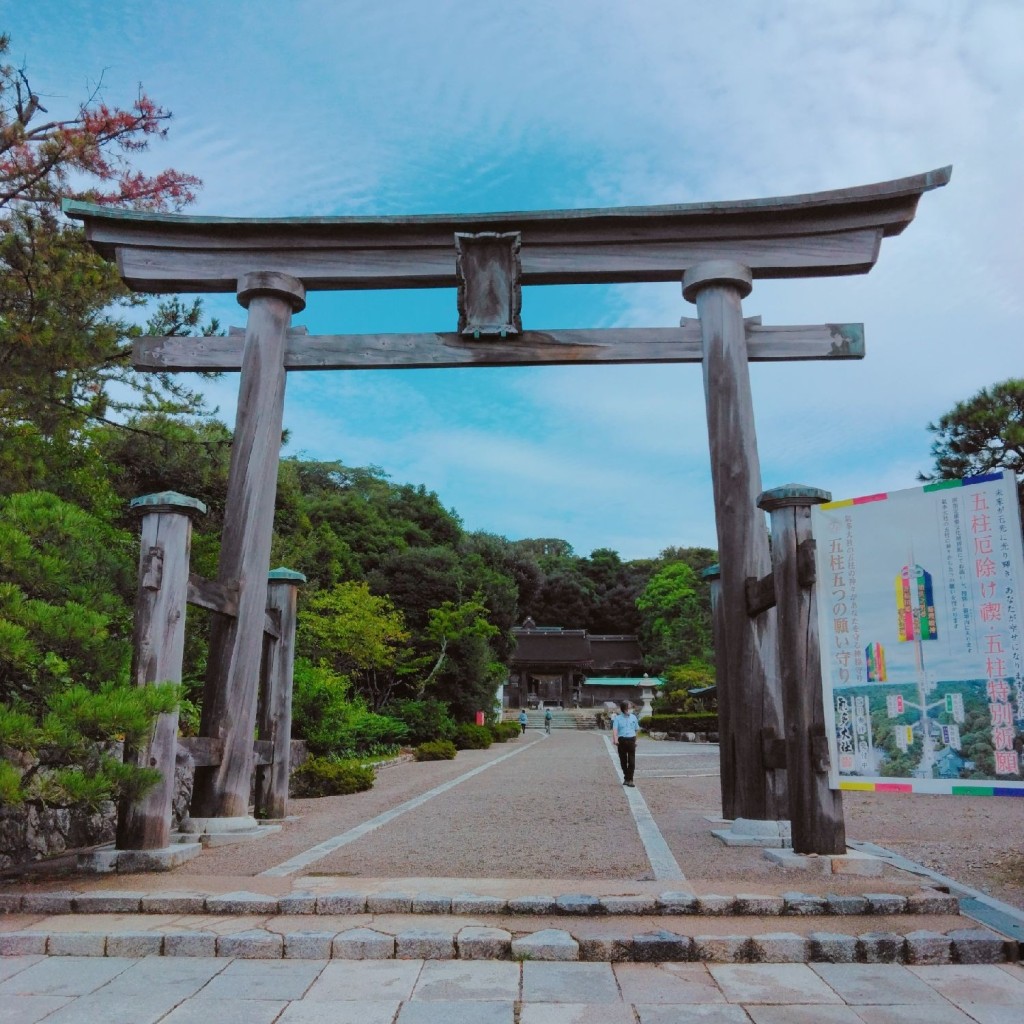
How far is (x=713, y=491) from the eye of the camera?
676 centimetres

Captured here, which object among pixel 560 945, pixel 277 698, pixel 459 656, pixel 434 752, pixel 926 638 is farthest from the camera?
pixel 459 656

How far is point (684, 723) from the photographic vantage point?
2903cm

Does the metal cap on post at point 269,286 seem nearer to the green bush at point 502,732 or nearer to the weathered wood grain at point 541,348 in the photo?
the weathered wood grain at point 541,348

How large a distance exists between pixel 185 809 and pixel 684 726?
925 inches

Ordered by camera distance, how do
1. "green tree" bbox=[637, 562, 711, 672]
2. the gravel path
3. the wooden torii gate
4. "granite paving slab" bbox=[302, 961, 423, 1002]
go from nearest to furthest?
"granite paving slab" bbox=[302, 961, 423, 1002], the gravel path, the wooden torii gate, "green tree" bbox=[637, 562, 711, 672]

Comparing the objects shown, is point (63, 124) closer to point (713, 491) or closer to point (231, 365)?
point (231, 365)

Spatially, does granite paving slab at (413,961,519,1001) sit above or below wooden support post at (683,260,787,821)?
below

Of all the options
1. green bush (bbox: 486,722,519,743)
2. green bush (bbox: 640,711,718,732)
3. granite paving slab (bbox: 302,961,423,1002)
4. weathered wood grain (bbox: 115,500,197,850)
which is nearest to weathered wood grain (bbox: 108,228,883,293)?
weathered wood grain (bbox: 115,500,197,850)

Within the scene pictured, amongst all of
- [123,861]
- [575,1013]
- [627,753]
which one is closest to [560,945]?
[575,1013]

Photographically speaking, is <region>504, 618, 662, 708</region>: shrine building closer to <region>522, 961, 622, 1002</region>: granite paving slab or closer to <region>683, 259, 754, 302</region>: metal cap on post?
<region>683, 259, 754, 302</region>: metal cap on post

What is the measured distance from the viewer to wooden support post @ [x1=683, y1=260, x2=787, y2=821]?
6141 millimetres

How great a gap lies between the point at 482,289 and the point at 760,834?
493 centimetres

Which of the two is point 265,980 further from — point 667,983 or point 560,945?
point 667,983

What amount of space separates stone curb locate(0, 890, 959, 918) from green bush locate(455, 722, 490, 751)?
18939mm
